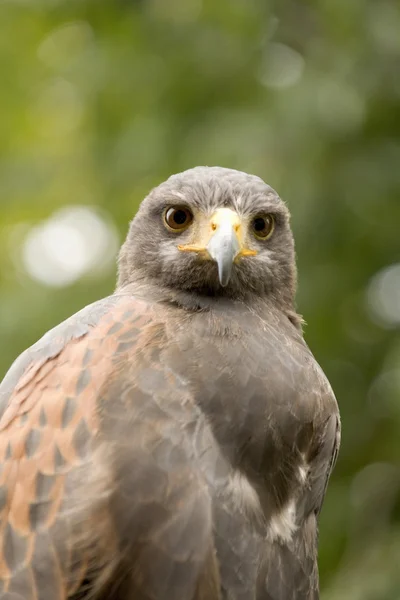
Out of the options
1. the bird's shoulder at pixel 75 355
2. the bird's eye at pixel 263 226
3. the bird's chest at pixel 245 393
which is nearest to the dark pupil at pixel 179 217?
the bird's eye at pixel 263 226

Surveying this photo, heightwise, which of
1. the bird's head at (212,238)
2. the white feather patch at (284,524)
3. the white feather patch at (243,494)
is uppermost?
the bird's head at (212,238)

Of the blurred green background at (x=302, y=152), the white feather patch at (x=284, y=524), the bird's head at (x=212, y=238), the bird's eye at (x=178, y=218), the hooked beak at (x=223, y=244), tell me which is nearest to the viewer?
the white feather patch at (x=284, y=524)

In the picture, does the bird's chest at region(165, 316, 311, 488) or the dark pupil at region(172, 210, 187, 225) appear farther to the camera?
the dark pupil at region(172, 210, 187, 225)

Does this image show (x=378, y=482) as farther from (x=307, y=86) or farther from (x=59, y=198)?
(x=59, y=198)

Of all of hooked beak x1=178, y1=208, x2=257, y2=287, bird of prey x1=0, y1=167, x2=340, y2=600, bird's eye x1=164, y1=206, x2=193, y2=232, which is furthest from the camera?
bird's eye x1=164, y1=206, x2=193, y2=232

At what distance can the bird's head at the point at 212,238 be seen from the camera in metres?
4.35

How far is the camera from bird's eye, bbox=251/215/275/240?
4.57 meters

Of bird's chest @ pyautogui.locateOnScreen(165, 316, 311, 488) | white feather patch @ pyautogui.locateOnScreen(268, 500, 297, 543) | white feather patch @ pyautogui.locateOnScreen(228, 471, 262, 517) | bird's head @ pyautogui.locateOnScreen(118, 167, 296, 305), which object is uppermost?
bird's head @ pyautogui.locateOnScreen(118, 167, 296, 305)

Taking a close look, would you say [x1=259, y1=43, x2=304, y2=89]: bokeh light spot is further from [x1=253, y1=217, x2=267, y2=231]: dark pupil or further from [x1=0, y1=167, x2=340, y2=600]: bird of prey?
[x1=0, y1=167, x2=340, y2=600]: bird of prey

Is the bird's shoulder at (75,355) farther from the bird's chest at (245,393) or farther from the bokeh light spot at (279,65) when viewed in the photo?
the bokeh light spot at (279,65)

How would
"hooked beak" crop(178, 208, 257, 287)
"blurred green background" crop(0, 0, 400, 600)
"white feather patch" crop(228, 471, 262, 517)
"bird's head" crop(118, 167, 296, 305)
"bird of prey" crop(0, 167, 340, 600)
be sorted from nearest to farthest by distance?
"bird of prey" crop(0, 167, 340, 600) < "white feather patch" crop(228, 471, 262, 517) < "hooked beak" crop(178, 208, 257, 287) < "bird's head" crop(118, 167, 296, 305) < "blurred green background" crop(0, 0, 400, 600)

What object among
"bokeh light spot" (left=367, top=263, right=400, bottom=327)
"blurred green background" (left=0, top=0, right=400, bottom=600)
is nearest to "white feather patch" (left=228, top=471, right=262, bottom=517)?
"blurred green background" (left=0, top=0, right=400, bottom=600)

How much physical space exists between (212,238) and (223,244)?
0.11m

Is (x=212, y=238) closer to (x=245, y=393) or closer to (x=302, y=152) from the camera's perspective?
(x=245, y=393)
